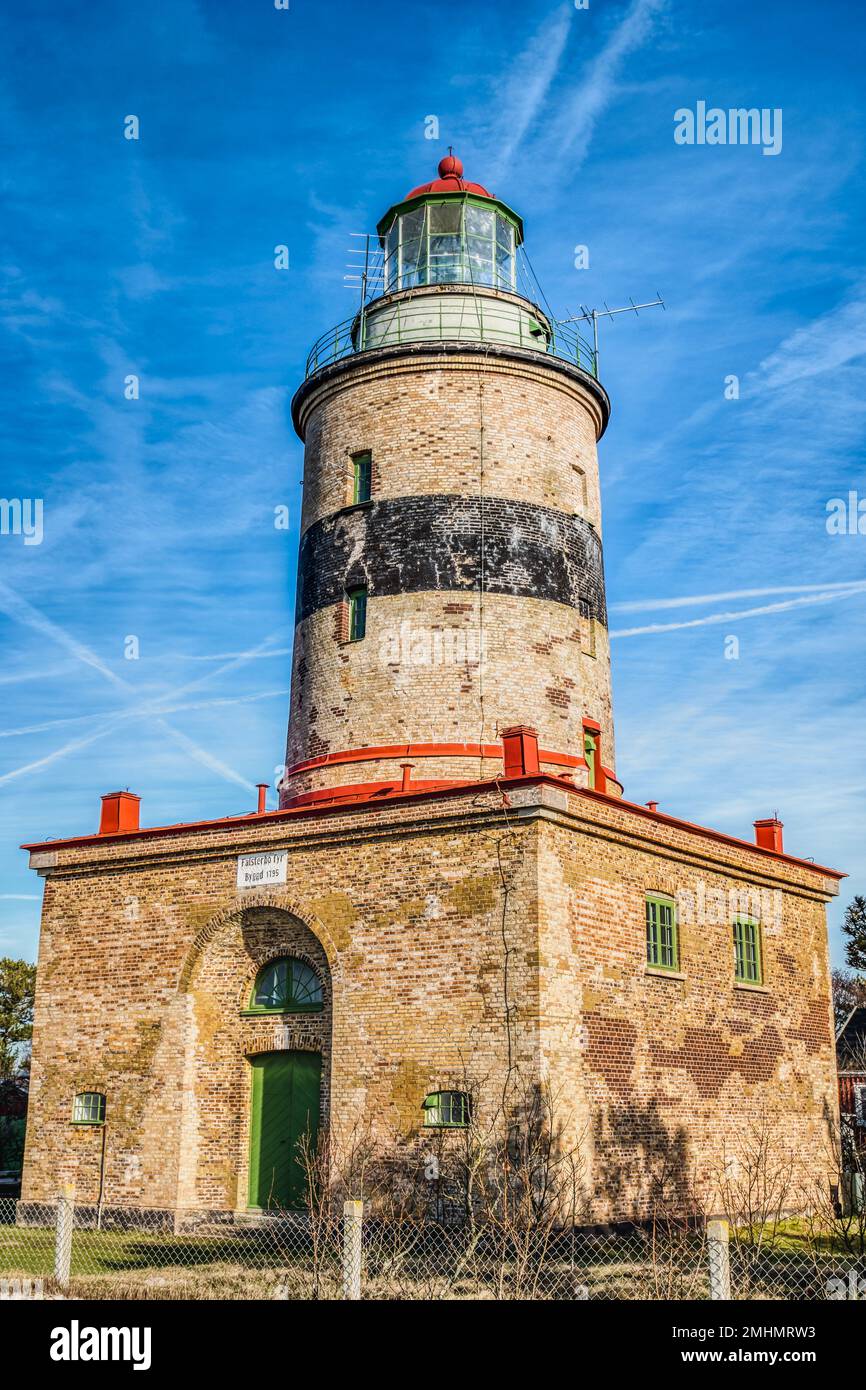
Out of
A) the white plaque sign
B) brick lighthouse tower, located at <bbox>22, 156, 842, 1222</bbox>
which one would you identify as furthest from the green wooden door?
the white plaque sign

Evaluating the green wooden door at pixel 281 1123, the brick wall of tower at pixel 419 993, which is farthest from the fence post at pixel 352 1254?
the green wooden door at pixel 281 1123

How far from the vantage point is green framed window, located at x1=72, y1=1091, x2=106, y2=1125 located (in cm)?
2028

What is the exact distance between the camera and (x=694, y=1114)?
63.4 feet

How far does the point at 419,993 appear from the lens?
691 inches

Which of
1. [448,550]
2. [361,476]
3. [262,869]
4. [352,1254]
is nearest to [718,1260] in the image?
[352,1254]

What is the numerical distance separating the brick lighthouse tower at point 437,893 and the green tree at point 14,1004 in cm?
2068

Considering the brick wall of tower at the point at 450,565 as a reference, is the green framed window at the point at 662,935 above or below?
below

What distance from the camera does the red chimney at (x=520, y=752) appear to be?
17.7 metres

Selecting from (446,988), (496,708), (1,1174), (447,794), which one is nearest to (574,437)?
(496,708)

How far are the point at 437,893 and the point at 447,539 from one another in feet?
21.8

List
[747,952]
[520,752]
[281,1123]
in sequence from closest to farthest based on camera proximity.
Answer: [520,752] < [281,1123] < [747,952]

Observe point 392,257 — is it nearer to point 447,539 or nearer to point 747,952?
point 447,539

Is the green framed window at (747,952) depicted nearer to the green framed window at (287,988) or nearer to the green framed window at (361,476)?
the green framed window at (287,988)
